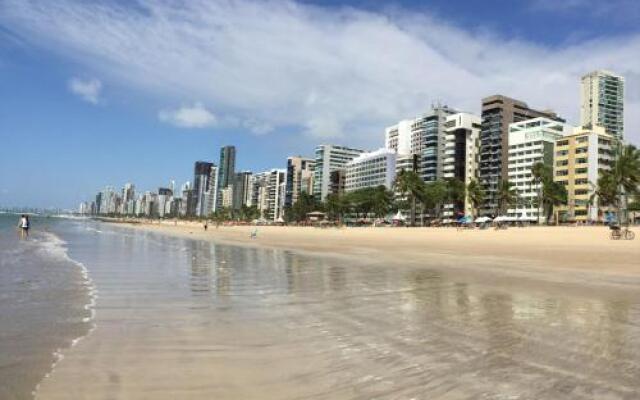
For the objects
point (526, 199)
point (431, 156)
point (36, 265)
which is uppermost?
point (431, 156)

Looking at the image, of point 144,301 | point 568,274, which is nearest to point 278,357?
point 144,301

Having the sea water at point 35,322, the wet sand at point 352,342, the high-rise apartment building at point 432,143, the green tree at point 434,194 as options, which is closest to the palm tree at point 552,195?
the green tree at point 434,194

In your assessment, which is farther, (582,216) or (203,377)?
(582,216)

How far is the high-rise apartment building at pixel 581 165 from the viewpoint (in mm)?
131750

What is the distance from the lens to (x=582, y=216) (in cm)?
13050

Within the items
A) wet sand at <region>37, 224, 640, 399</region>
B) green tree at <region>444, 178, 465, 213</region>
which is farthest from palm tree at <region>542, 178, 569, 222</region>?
wet sand at <region>37, 224, 640, 399</region>

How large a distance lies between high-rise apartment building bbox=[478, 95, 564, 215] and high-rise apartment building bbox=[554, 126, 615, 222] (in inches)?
862

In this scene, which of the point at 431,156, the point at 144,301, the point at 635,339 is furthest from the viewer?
the point at 431,156

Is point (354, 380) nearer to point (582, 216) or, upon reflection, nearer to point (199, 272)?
point (199, 272)

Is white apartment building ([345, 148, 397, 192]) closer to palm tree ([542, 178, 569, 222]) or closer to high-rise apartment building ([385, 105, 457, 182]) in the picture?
high-rise apartment building ([385, 105, 457, 182])

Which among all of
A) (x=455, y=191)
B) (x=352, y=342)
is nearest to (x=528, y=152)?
(x=455, y=191)

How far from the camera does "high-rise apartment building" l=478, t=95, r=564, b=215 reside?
158250mm

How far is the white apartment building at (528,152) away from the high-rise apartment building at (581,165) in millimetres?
6547

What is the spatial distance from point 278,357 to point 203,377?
1293 millimetres
